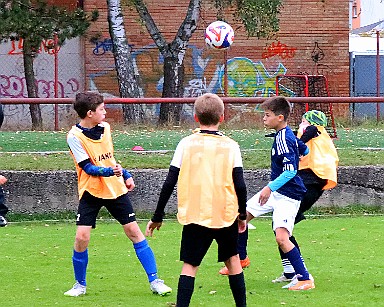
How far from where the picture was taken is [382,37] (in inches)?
1309

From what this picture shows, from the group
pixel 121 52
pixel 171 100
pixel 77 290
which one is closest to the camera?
pixel 77 290

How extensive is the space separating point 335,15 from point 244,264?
2195cm

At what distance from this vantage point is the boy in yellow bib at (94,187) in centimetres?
735

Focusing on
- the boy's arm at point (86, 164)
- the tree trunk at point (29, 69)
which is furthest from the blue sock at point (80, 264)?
the tree trunk at point (29, 69)

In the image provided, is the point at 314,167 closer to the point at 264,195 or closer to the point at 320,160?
the point at 320,160

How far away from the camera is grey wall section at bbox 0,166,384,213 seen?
12211 millimetres

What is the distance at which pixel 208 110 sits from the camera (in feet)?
20.2

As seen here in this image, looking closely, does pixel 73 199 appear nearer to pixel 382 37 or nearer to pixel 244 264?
pixel 244 264

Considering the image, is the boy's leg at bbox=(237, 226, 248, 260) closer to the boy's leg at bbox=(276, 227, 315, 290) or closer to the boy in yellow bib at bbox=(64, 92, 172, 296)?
the boy's leg at bbox=(276, 227, 315, 290)

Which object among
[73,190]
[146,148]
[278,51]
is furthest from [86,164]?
[278,51]

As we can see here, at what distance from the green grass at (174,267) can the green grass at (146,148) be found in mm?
1121

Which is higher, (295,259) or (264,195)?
(264,195)

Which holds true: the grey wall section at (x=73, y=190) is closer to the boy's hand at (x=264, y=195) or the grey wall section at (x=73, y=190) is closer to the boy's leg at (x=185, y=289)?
the boy's hand at (x=264, y=195)

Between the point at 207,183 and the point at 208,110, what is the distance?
47 centimetres
